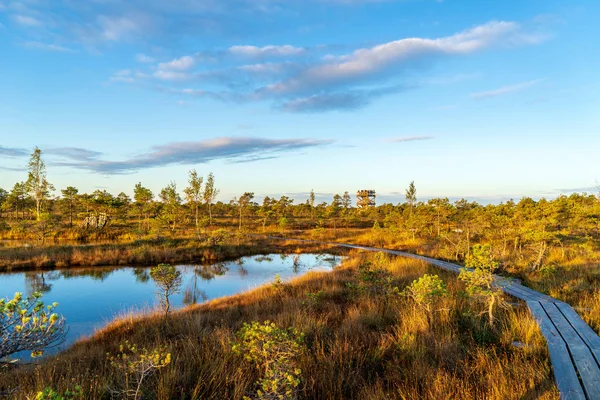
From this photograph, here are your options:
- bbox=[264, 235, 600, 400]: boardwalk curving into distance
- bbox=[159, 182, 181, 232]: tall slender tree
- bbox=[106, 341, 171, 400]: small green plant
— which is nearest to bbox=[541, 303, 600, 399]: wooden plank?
bbox=[264, 235, 600, 400]: boardwalk curving into distance

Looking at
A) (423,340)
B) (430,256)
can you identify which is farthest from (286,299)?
(430,256)

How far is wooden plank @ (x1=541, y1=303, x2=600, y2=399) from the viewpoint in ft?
12.3

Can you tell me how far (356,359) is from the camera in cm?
489

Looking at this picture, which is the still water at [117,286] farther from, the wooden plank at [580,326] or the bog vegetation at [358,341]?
Answer: the wooden plank at [580,326]

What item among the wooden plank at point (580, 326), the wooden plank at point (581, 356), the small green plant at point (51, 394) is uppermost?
the small green plant at point (51, 394)

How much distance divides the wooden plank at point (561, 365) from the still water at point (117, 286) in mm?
9698

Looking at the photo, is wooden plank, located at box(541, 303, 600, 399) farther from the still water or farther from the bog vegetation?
the still water

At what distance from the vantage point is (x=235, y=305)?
Answer: 9.37 m

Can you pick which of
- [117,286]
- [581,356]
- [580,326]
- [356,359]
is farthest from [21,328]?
[117,286]

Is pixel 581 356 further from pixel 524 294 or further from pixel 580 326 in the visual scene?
pixel 524 294

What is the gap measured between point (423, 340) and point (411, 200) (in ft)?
112

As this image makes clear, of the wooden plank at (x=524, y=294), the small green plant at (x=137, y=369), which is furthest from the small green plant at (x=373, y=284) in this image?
the small green plant at (x=137, y=369)

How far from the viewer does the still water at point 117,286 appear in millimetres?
10805

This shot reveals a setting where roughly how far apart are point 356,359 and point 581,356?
3.27m
